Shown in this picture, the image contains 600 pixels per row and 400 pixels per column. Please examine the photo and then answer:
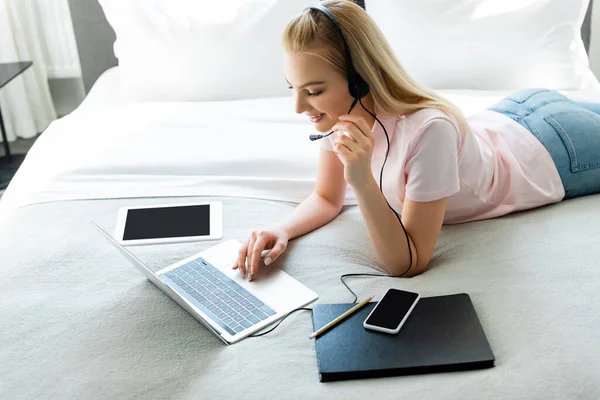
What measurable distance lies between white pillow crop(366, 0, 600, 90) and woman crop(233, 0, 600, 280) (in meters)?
0.76

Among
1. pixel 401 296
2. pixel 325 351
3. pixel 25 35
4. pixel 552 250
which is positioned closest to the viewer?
pixel 325 351

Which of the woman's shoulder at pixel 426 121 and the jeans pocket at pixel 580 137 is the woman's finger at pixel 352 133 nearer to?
the woman's shoulder at pixel 426 121

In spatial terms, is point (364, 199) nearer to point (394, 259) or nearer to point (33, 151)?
point (394, 259)

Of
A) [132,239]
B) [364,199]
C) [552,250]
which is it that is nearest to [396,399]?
[364,199]

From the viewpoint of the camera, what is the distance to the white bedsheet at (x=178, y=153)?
1819 mm

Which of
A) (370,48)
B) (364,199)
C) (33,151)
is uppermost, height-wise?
(370,48)

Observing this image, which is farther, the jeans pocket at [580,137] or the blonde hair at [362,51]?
the jeans pocket at [580,137]

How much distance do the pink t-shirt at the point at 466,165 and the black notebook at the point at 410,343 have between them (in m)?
0.24

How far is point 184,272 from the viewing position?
4.86 ft

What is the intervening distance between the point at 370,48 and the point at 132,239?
26.4 inches

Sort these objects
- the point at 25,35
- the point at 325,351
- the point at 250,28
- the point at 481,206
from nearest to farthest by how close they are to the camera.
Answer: the point at 325,351 < the point at 481,206 < the point at 250,28 < the point at 25,35

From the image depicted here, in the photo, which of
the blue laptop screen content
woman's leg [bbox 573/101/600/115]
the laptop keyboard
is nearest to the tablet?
the blue laptop screen content

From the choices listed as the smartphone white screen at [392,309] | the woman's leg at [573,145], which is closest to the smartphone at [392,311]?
the smartphone white screen at [392,309]

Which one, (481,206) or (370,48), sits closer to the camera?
(370,48)
